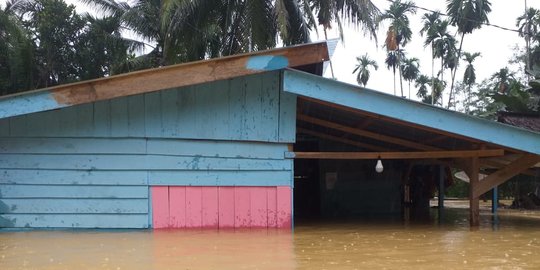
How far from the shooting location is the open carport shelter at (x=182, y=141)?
31.5 ft

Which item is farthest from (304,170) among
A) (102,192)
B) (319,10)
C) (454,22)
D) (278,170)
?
(454,22)

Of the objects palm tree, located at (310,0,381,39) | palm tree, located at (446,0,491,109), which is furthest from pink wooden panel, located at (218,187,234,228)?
palm tree, located at (446,0,491,109)

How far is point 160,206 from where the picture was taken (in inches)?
392

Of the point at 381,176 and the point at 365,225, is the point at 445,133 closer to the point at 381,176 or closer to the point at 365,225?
the point at 365,225

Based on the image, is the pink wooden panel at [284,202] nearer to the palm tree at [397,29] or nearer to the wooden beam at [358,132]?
the wooden beam at [358,132]

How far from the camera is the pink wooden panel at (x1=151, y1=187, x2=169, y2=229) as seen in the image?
9938 millimetres

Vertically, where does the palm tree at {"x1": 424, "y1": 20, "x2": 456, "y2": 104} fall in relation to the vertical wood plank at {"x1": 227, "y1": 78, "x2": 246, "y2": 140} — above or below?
above

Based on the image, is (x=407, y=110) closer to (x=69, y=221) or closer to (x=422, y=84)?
(x=69, y=221)

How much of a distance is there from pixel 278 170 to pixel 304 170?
739 cm

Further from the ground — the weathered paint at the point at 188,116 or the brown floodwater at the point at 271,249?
the weathered paint at the point at 188,116

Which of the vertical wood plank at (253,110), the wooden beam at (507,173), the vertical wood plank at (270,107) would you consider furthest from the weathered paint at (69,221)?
the wooden beam at (507,173)

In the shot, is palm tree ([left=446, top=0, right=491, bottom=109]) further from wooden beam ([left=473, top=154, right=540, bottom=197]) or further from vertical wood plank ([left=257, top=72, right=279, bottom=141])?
vertical wood plank ([left=257, top=72, right=279, bottom=141])

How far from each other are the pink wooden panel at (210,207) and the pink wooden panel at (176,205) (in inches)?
13.8

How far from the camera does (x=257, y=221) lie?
33.8 ft
